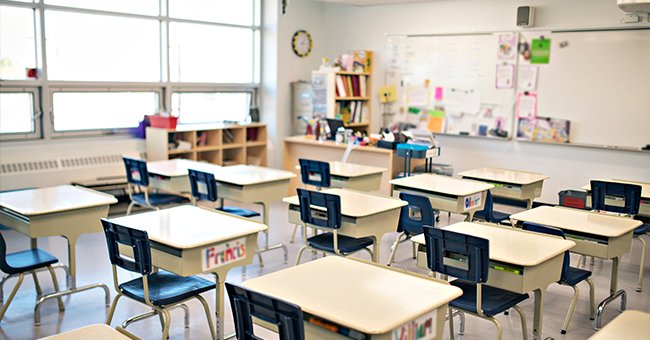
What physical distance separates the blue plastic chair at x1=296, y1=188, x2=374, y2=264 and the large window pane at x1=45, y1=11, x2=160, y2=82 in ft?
13.6

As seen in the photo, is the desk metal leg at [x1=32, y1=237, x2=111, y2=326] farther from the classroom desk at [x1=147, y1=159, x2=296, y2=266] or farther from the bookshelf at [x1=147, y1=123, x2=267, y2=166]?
the bookshelf at [x1=147, y1=123, x2=267, y2=166]

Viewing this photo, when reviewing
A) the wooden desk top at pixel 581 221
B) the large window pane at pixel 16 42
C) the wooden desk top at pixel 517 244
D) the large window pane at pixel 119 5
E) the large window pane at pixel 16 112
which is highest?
the large window pane at pixel 119 5

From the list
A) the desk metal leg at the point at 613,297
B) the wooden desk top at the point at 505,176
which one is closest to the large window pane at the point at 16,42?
the wooden desk top at the point at 505,176

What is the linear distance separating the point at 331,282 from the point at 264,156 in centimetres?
639

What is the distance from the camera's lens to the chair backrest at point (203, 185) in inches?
217

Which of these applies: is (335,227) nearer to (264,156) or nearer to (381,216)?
(381,216)

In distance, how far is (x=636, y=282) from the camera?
5.34 meters

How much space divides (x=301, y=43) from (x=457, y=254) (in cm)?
657

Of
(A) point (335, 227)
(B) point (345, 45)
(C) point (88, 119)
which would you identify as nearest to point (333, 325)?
(A) point (335, 227)

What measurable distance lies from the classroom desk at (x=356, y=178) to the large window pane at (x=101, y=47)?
322cm

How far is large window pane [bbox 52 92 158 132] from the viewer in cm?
730

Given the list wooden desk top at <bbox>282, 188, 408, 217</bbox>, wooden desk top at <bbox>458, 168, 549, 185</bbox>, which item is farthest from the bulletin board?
wooden desk top at <bbox>282, 188, 408, 217</bbox>

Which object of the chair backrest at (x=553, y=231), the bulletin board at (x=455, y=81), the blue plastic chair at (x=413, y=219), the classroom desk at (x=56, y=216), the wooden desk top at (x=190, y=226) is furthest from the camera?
the bulletin board at (x=455, y=81)

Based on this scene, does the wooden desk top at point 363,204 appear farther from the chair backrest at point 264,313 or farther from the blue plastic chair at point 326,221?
the chair backrest at point 264,313
